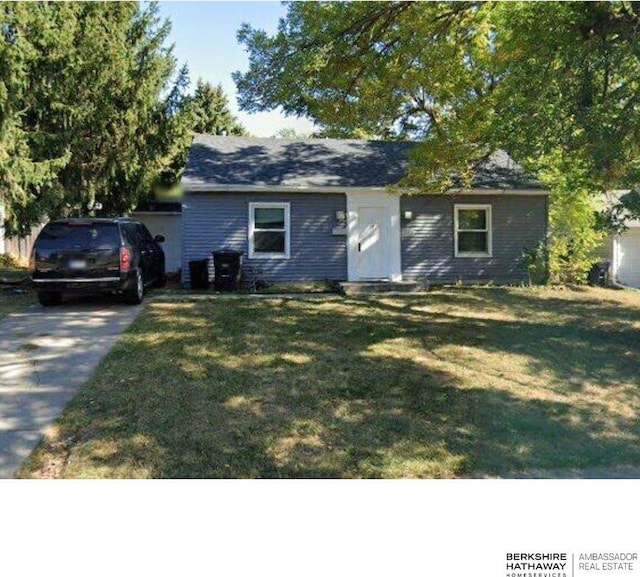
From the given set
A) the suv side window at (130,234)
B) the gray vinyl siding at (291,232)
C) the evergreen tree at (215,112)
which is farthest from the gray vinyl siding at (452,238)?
the evergreen tree at (215,112)

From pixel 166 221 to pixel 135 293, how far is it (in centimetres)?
1047

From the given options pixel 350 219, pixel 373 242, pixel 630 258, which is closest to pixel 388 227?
pixel 373 242

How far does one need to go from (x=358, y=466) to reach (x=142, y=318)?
19.0 feet

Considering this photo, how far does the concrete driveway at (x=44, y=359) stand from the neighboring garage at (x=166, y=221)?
9339 millimetres

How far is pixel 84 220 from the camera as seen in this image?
959 centimetres

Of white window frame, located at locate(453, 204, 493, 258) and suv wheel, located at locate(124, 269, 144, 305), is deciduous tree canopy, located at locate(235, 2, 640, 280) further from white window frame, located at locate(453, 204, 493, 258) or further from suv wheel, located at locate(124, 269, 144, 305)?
suv wheel, located at locate(124, 269, 144, 305)

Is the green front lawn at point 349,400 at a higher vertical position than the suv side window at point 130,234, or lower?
lower

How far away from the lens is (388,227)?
1431 centimetres

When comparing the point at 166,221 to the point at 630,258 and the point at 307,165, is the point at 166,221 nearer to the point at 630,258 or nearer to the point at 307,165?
the point at 307,165

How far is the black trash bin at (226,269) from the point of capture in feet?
41.8

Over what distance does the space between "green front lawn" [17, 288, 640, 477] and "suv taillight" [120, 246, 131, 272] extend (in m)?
1.19
